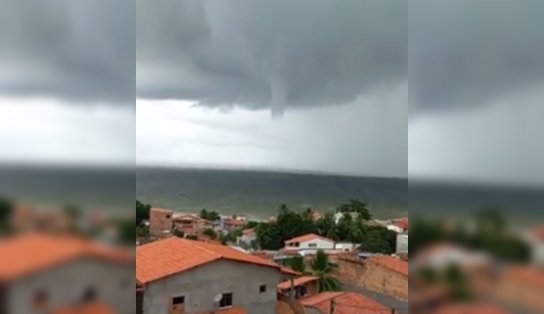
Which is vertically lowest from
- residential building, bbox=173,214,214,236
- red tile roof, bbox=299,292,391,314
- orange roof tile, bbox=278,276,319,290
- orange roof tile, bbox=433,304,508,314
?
red tile roof, bbox=299,292,391,314

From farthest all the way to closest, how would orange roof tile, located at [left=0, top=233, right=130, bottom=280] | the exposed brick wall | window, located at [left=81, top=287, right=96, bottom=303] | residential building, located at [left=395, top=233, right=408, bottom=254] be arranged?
1. the exposed brick wall
2. residential building, located at [left=395, top=233, right=408, bottom=254]
3. window, located at [left=81, top=287, right=96, bottom=303]
4. orange roof tile, located at [left=0, top=233, right=130, bottom=280]

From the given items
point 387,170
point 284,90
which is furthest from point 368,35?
point 387,170

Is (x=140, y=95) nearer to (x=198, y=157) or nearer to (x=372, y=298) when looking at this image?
(x=198, y=157)

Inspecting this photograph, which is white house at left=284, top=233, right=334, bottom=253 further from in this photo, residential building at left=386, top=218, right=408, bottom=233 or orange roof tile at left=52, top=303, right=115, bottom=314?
orange roof tile at left=52, top=303, right=115, bottom=314

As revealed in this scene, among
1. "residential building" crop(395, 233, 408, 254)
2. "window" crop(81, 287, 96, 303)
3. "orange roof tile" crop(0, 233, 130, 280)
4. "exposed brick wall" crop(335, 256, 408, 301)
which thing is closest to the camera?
"orange roof tile" crop(0, 233, 130, 280)

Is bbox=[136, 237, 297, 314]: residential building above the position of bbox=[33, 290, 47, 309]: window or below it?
below

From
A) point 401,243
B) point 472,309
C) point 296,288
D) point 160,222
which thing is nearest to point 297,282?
point 296,288

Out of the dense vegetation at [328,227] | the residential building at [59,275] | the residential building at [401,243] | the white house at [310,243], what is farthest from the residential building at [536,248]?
the residential building at [59,275]

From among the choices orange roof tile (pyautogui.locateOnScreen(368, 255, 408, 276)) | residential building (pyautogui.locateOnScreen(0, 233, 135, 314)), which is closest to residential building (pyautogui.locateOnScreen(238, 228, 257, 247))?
orange roof tile (pyautogui.locateOnScreen(368, 255, 408, 276))
